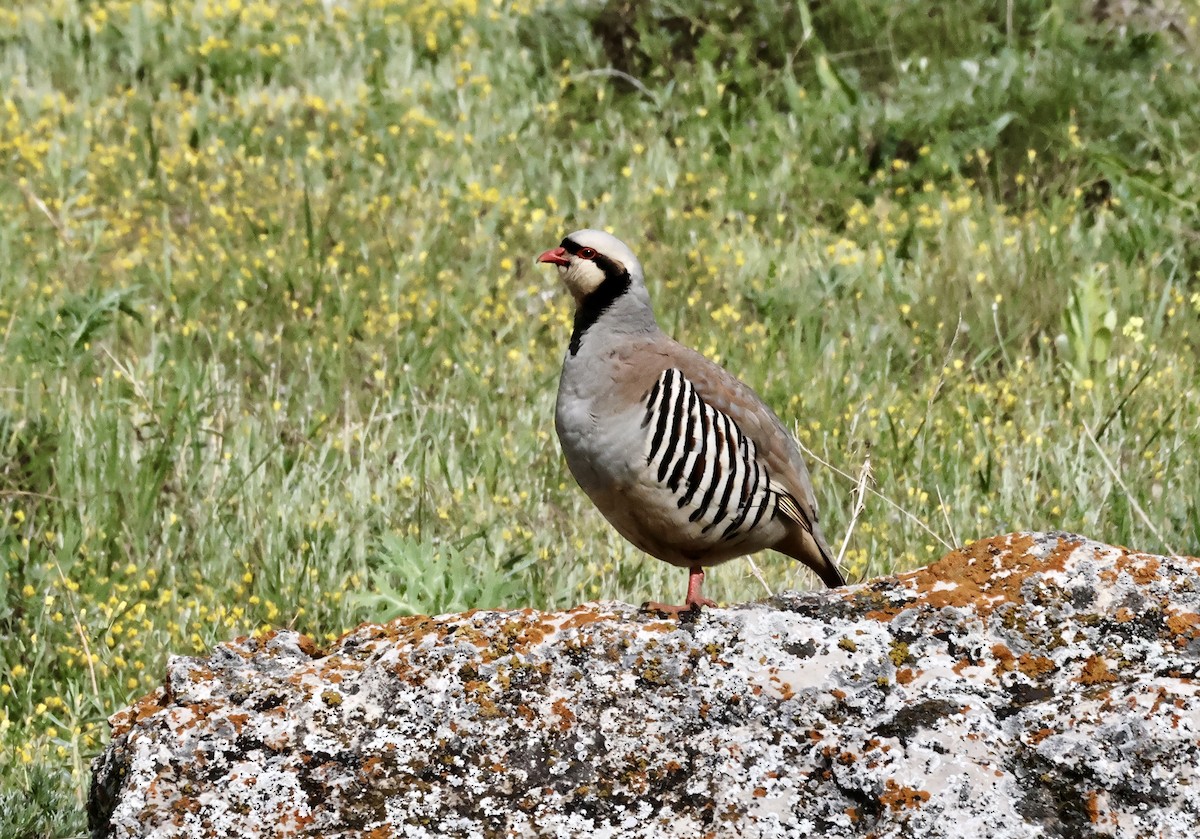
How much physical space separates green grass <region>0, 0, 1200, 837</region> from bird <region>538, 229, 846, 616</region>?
0.59m

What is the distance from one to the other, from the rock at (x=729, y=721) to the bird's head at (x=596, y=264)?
1.67 metres

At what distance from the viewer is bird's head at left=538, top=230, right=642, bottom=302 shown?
14.9 ft

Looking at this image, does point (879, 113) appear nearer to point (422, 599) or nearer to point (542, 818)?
point (422, 599)

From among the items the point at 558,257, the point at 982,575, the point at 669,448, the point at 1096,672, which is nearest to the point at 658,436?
the point at 669,448

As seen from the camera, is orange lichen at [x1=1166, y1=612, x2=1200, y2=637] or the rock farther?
Result: orange lichen at [x1=1166, y1=612, x2=1200, y2=637]

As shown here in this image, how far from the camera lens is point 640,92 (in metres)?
10.5

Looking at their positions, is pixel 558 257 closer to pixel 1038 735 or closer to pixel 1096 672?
pixel 1096 672

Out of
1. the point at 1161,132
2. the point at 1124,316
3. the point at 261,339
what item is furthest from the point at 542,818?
the point at 1161,132

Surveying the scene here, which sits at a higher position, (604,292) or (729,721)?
(604,292)

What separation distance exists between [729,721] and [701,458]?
5.29ft

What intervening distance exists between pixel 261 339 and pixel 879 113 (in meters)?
4.34

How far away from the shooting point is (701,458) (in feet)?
14.1

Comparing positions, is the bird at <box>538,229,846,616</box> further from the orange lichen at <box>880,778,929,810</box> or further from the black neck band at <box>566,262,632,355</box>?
the orange lichen at <box>880,778,929,810</box>

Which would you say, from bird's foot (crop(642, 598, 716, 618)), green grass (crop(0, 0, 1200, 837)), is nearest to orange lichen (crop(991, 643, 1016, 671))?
bird's foot (crop(642, 598, 716, 618))
